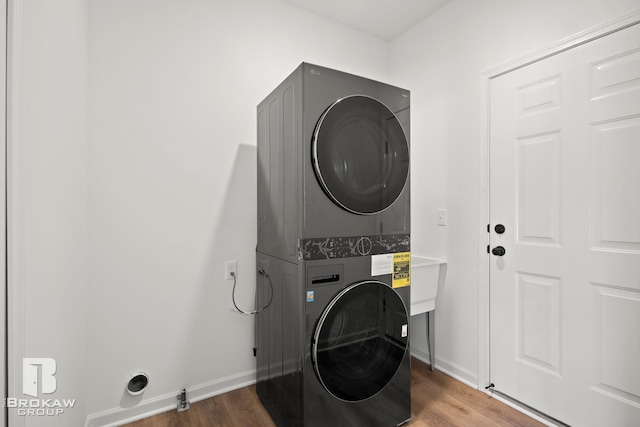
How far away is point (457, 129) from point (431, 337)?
1.56 meters

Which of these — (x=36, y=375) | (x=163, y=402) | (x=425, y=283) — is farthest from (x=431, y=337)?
(x=36, y=375)

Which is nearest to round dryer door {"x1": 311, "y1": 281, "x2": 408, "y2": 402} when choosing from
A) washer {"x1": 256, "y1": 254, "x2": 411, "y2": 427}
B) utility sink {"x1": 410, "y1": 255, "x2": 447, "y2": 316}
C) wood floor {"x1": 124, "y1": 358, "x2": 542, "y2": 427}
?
washer {"x1": 256, "y1": 254, "x2": 411, "y2": 427}

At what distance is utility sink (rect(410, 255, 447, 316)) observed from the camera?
219 centimetres

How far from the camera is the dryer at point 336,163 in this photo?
1.45 metres

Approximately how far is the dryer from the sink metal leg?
104 centimetres

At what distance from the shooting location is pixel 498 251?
6.55 ft

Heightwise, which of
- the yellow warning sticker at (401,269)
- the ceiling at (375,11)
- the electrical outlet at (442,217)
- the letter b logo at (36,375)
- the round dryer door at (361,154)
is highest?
the ceiling at (375,11)

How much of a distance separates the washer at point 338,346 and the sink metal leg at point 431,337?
72cm

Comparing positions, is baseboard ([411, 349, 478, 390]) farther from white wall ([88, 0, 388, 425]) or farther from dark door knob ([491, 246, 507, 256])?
white wall ([88, 0, 388, 425])

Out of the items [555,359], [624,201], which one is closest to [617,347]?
[555,359]

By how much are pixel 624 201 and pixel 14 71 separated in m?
2.26

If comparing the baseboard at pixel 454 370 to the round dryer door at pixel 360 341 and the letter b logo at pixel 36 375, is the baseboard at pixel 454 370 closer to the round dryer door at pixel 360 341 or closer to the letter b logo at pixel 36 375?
the round dryer door at pixel 360 341

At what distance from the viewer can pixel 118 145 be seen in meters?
1.76

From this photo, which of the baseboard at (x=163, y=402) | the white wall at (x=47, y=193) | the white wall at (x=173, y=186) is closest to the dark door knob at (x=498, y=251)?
the white wall at (x=173, y=186)
